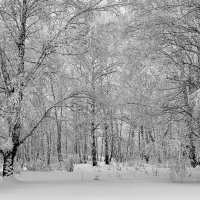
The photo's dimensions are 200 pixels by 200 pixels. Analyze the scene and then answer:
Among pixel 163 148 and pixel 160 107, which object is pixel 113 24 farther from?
pixel 163 148

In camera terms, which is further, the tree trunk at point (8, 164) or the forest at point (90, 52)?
the tree trunk at point (8, 164)

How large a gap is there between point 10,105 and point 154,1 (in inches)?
188

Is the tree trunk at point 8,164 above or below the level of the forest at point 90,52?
below

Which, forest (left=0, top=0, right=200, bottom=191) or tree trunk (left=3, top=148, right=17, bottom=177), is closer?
forest (left=0, top=0, right=200, bottom=191)

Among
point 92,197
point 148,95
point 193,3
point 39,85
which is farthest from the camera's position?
point 148,95

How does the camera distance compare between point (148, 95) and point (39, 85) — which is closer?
point (39, 85)

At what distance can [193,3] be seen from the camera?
7238 mm

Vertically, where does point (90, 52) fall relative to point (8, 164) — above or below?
above

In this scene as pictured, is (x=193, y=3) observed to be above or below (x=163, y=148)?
above

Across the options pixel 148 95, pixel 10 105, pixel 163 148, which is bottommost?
pixel 163 148

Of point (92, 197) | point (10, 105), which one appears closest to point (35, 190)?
point (92, 197)

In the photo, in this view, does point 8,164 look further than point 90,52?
No

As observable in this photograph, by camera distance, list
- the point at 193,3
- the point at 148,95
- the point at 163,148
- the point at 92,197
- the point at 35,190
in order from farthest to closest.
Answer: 1. the point at 148,95
2. the point at 163,148
3. the point at 193,3
4. the point at 35,190
5. the point at 92,197

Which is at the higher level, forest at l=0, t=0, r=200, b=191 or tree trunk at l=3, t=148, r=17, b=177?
forest at l=0, t=0, r=200, b=191
